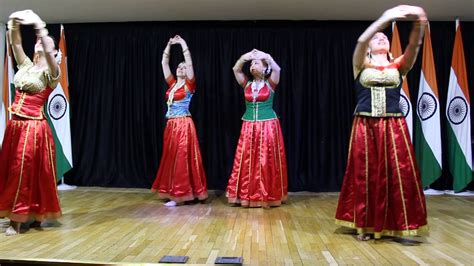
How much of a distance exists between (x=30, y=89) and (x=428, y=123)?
416 cm

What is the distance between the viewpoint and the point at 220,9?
4.91 metres

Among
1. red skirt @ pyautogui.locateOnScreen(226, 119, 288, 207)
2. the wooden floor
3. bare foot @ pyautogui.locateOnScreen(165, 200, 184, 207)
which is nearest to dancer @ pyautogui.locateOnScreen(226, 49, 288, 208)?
red skirt @ pyautogui.locateOnScreen(226, 119, 288, 207)

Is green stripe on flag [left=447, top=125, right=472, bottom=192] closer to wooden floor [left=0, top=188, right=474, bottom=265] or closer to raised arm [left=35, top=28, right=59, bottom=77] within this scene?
wooden floor [left=0, top=188, right=474, bottom=265]

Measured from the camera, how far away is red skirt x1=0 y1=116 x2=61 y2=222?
310cm

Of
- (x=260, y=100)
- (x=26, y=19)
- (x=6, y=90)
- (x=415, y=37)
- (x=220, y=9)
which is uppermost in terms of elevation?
(x=220, y=9)

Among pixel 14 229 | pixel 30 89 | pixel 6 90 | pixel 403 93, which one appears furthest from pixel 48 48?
pixel 403 93

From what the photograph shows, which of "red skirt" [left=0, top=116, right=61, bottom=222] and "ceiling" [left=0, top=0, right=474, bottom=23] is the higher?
"ceiling" [left=0, top=0, right=474, bottom=23]

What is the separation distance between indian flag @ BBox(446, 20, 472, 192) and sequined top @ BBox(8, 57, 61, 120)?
4.31 metres

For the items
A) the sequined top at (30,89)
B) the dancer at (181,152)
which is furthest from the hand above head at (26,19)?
the dancer at (181,152)

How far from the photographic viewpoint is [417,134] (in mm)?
5070

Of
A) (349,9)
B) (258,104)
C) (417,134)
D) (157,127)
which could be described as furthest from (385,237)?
(157,127)

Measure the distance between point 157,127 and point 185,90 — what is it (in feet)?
3.77

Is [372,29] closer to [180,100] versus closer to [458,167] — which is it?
[180,100]

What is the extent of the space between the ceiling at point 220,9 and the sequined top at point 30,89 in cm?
171
